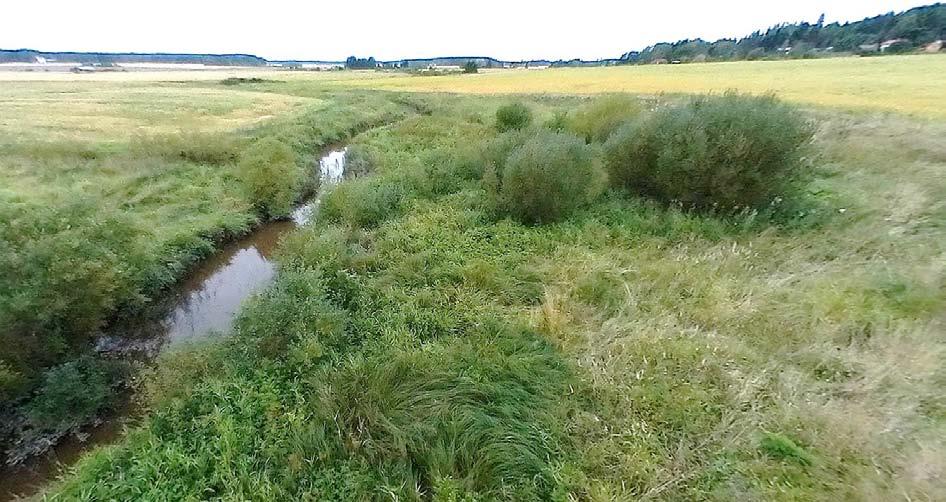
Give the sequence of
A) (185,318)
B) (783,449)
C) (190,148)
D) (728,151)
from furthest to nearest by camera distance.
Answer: (190,148) < (728,151) < (185,318) < (783,449)

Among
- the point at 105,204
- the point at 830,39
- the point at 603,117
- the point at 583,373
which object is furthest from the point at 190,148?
the point at 830,39

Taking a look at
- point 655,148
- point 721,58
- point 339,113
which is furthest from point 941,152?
point 721,58

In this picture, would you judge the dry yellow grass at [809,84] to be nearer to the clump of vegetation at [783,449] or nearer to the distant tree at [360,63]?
the clump of vegetation at [783,449]

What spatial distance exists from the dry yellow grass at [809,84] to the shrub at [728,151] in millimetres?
11495

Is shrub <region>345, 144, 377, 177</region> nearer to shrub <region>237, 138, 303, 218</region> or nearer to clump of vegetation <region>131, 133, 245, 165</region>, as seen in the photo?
shrub <region>237, 138, 303, 218</region>

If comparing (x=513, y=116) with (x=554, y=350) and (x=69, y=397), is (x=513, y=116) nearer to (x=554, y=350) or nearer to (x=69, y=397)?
(x=554, y=350)

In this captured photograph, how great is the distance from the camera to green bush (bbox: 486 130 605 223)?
36.3 ft

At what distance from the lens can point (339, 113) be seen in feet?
103

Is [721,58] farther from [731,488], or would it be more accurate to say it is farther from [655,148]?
[731,488]

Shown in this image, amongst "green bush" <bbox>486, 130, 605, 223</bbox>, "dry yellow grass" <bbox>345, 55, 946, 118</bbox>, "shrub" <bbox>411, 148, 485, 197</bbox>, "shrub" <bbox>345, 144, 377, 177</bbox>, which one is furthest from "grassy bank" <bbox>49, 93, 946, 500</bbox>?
"dry yellow grass" <bbox>345, 55, 946, 118</bbox>

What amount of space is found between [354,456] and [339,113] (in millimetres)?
29796

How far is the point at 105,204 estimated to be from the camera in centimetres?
1052

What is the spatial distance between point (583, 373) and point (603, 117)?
1285cm

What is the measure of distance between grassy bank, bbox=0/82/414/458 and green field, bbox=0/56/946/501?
99mm
